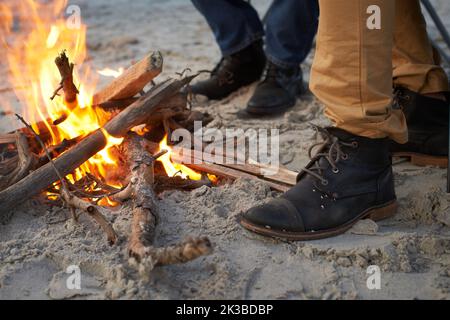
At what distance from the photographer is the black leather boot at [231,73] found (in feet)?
12.7

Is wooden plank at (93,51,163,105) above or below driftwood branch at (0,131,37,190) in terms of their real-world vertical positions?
above

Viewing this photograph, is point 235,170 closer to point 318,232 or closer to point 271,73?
point 318,232

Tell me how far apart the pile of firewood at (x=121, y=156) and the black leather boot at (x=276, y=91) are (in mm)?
832

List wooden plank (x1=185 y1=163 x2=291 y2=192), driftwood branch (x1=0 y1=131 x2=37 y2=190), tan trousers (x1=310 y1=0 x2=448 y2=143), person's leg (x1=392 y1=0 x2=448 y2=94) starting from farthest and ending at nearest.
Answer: person's leg (x1=392 y1=0 x2=448 y2=94) → wooden plank (x1=185 y1=163 x2=291 y2=192) → driftwood branch (x1=0 y1=131 x2=37 y2=190) → tan trousers (x1=310 y1=0 x2=448 y2=143)

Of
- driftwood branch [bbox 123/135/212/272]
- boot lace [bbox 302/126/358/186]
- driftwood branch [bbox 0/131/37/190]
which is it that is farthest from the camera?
driftwood branch [bbox 0/131/37/190]

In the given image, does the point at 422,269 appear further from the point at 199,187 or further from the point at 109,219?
the point at 109,219

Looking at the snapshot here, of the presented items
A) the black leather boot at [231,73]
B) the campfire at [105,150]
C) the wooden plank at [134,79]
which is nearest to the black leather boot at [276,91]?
the black leather boot at [231,73]

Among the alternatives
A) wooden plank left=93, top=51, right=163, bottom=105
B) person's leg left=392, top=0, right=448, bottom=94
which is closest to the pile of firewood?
wooden plank left=93, top=51, right=163, bottom=105

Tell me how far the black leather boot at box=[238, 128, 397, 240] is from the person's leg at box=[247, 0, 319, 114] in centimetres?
135

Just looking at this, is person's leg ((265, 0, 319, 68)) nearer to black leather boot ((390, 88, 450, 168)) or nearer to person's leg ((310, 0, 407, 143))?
black leather boot ((390, 88, 450, 168))

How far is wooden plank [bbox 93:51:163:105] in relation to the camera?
7.92 ft

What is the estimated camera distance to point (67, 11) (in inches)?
226

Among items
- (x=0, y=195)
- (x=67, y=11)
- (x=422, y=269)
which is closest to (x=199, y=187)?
(x=0, y=195)

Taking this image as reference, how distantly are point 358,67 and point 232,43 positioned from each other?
1.98 m
